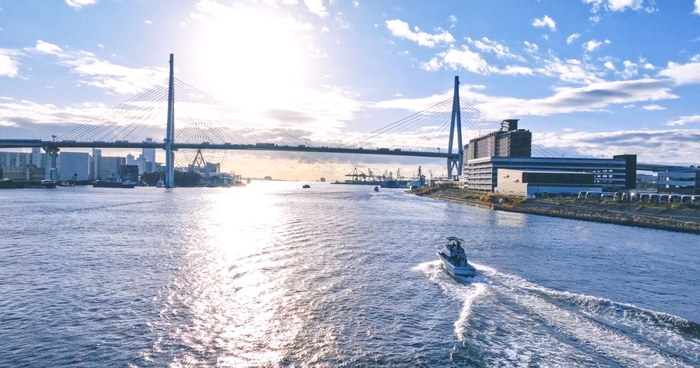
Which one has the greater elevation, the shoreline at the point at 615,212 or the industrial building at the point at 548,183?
the industrial building at the point at 548,183

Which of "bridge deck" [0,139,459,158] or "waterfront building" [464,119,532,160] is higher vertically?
"waterfront building" [464,119,532,160]

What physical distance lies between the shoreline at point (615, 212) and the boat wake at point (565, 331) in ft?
103

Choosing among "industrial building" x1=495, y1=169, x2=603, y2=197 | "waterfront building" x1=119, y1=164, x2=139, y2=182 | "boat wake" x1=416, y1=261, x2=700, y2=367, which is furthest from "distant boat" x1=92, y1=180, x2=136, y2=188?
"boat wake" x1=416, y1=261, x2=700, y2=367

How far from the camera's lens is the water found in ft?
37.4

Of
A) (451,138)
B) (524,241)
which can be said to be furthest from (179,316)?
(451,138)

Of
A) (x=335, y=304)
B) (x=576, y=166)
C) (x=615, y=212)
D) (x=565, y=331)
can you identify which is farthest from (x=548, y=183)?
(x=335, y=304)

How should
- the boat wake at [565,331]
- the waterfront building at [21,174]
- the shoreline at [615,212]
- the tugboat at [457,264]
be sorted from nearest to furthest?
the boat wake at [565,331], the tugboat at [457,264], the shoreline at [615,212], the waterfront building at [21,174]

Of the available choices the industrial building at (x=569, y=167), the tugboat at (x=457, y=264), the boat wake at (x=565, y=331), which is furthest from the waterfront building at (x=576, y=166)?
the boat wake at (x=565, y=331)

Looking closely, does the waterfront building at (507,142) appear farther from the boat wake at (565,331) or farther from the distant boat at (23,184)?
the distant boat at (23,184)

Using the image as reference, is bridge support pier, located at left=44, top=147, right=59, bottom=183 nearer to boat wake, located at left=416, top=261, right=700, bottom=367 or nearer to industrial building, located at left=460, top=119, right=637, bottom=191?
industrial building, located at left=460, top=119, right=637, bottom=191

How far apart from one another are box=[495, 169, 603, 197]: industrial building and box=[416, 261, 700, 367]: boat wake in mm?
62570

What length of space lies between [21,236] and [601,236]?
4141 cm

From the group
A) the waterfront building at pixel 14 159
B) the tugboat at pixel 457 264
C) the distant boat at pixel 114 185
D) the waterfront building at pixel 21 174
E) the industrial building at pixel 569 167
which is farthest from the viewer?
the waterfront building at pixel 14 159

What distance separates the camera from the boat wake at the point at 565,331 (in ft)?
37.2
